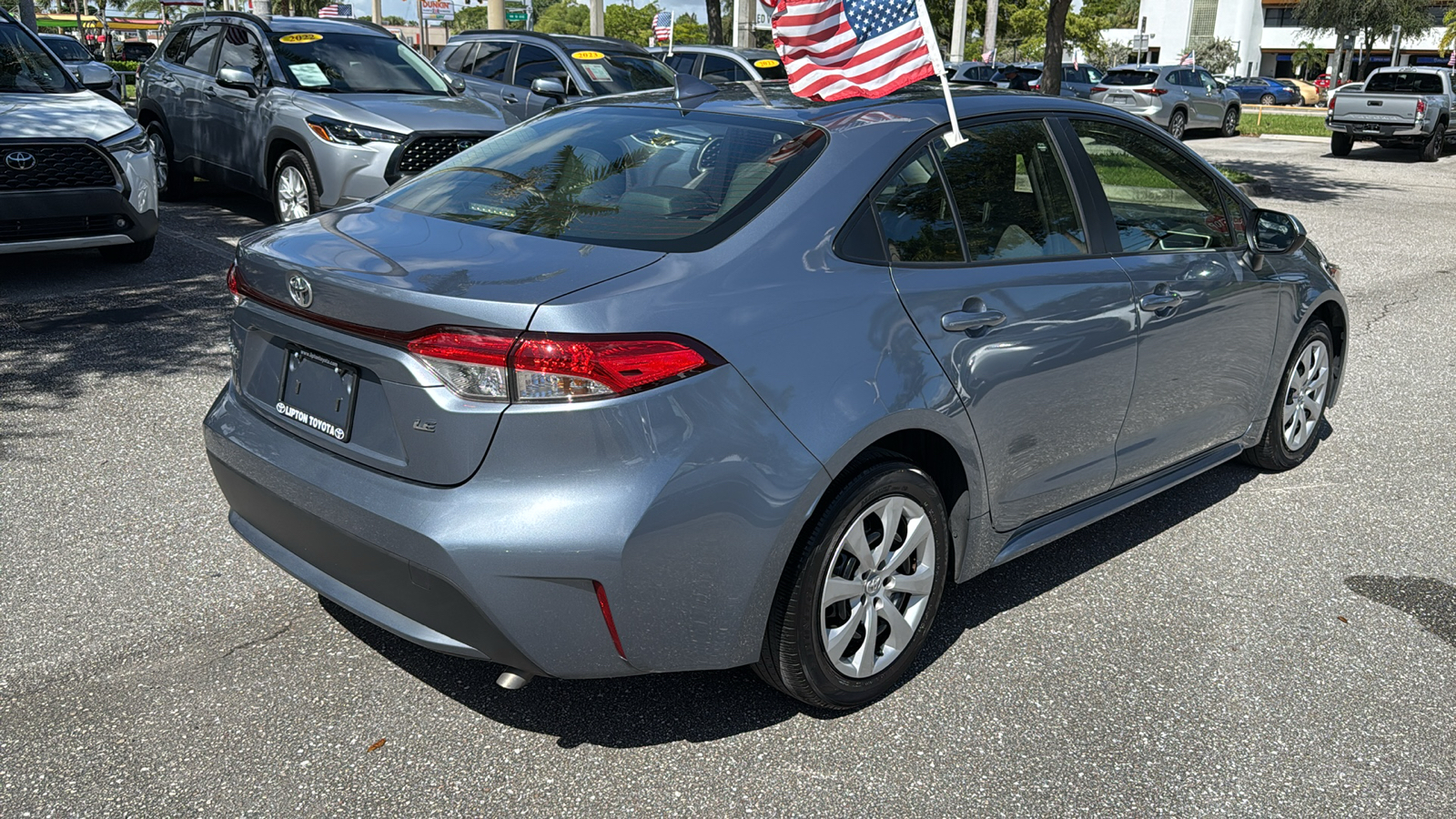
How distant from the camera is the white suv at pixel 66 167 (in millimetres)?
7152

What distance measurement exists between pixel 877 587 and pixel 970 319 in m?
0.77

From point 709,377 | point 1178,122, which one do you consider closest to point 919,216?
point 709,377

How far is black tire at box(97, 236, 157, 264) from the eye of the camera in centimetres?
849

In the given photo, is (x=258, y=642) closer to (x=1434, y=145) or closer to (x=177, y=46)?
(x=177, y=46)

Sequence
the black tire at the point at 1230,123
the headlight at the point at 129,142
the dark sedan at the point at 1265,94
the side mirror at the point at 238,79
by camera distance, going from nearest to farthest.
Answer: the headlight at the point at 129,142
the side mirror at the point at 238,79
the black tire at the point at 1230,123
the dark sedan at the point at 1265,94

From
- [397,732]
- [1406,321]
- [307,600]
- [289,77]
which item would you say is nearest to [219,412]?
[307,600]

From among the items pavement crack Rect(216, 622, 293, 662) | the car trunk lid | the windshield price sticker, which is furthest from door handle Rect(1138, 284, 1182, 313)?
the windshield price sticker

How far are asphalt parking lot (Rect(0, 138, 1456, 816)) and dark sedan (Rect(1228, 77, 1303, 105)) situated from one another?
52934 mm

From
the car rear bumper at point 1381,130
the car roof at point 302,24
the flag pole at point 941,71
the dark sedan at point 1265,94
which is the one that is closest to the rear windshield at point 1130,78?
the car rear bumper at point 1381,130

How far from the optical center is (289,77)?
32.0 feet

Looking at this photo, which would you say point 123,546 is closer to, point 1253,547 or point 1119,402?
point 1119,402

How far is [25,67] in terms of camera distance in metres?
8.24

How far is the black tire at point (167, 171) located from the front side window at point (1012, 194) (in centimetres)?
950

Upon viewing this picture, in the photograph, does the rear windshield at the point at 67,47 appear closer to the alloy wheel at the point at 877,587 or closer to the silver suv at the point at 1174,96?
the silver suv at the point at 1174,96
